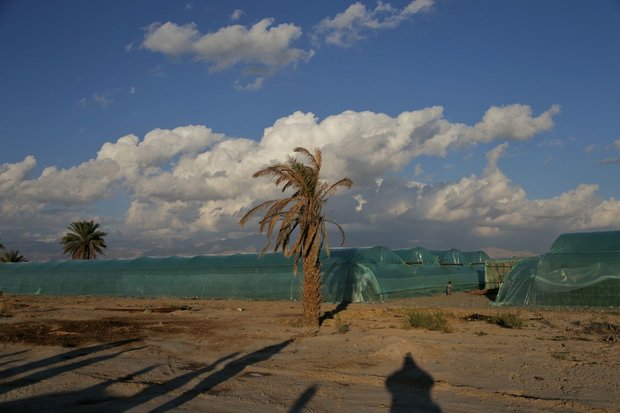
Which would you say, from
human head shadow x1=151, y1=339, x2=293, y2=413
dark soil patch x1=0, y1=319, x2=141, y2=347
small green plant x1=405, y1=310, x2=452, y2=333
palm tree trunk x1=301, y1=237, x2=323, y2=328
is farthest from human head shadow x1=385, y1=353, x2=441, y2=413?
dark soil patch x1=0, y1=319, x2=141, y2=347

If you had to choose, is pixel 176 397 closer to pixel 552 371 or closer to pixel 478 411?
pixel 478 411

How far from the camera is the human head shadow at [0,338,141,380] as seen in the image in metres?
12.0

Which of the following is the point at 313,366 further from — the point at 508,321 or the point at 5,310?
the point at 5,310

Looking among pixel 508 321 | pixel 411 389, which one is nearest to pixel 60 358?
pixel 411 389

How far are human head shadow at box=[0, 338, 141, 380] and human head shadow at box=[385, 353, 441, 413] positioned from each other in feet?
25.5

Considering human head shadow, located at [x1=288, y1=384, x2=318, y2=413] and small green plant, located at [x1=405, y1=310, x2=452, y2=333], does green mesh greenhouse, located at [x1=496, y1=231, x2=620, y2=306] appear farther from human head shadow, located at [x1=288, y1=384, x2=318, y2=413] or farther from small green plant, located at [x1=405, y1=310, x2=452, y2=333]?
human head shadow, located at [x1=288, y1=384, x2=318, y2=413]

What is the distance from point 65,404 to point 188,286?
1215 inches

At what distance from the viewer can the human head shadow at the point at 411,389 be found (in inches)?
354

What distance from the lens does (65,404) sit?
9070 millimetres

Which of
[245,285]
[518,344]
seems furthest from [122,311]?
[518,344]

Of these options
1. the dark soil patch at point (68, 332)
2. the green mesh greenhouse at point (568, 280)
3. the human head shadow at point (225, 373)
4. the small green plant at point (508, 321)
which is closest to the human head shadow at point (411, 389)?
the human head shadow at point (225, 373)

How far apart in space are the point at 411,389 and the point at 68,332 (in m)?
13.4

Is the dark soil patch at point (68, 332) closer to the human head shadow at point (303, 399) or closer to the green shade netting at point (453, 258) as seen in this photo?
the human head shadow at point (303, 399)

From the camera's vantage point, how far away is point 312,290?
20500 mm
